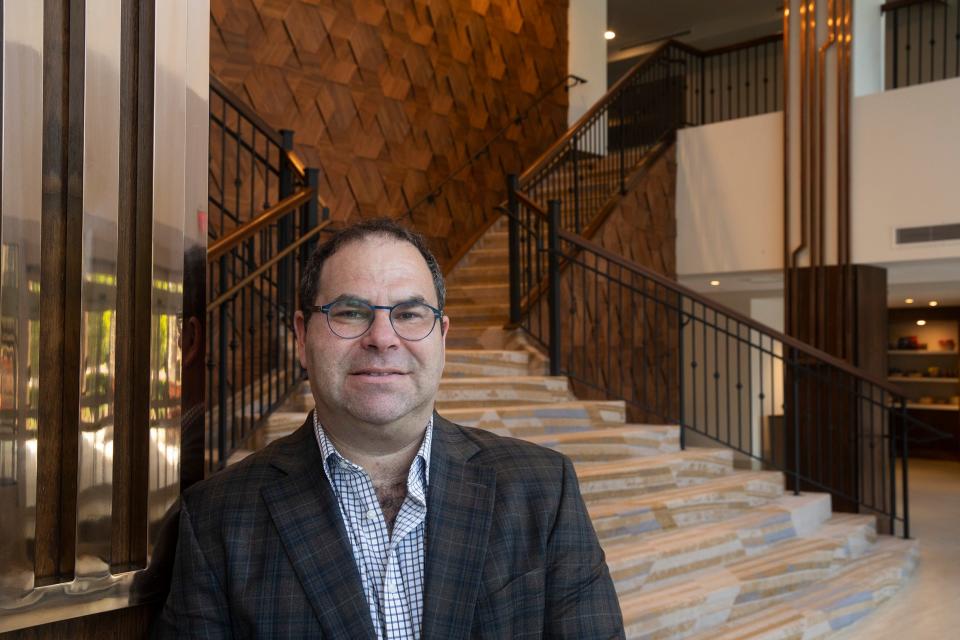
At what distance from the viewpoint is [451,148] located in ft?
25.0

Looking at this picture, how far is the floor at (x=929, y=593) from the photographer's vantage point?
13.1 ft

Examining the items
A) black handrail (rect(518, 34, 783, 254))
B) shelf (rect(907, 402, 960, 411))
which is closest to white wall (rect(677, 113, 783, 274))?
black handrail (rect(518, 34, 783, 254))

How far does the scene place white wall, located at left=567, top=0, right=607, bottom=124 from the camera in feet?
29.5

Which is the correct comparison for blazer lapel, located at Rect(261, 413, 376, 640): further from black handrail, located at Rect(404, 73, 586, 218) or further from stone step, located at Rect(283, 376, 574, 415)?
black handrail, located at Rect(404, 73, 586, 218)

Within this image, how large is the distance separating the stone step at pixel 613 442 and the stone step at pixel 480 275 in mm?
2141

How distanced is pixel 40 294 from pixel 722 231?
7260 millimetres

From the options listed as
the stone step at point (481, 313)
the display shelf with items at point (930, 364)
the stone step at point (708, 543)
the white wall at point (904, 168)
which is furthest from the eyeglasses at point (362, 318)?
the display shelf with items at point (930, 364)

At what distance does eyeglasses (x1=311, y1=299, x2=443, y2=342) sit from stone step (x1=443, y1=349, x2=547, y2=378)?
12.7ft

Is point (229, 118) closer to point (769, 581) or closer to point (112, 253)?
point (769, 581)

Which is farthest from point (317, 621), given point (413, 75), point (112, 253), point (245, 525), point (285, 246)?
point (413, 75)

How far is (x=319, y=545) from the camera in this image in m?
1.23

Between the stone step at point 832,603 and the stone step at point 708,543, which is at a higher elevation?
the stone step at point 708,543

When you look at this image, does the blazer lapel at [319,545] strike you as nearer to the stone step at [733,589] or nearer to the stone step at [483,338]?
the stone step at [733,589]

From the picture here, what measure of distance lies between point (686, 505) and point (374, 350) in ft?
11.5
